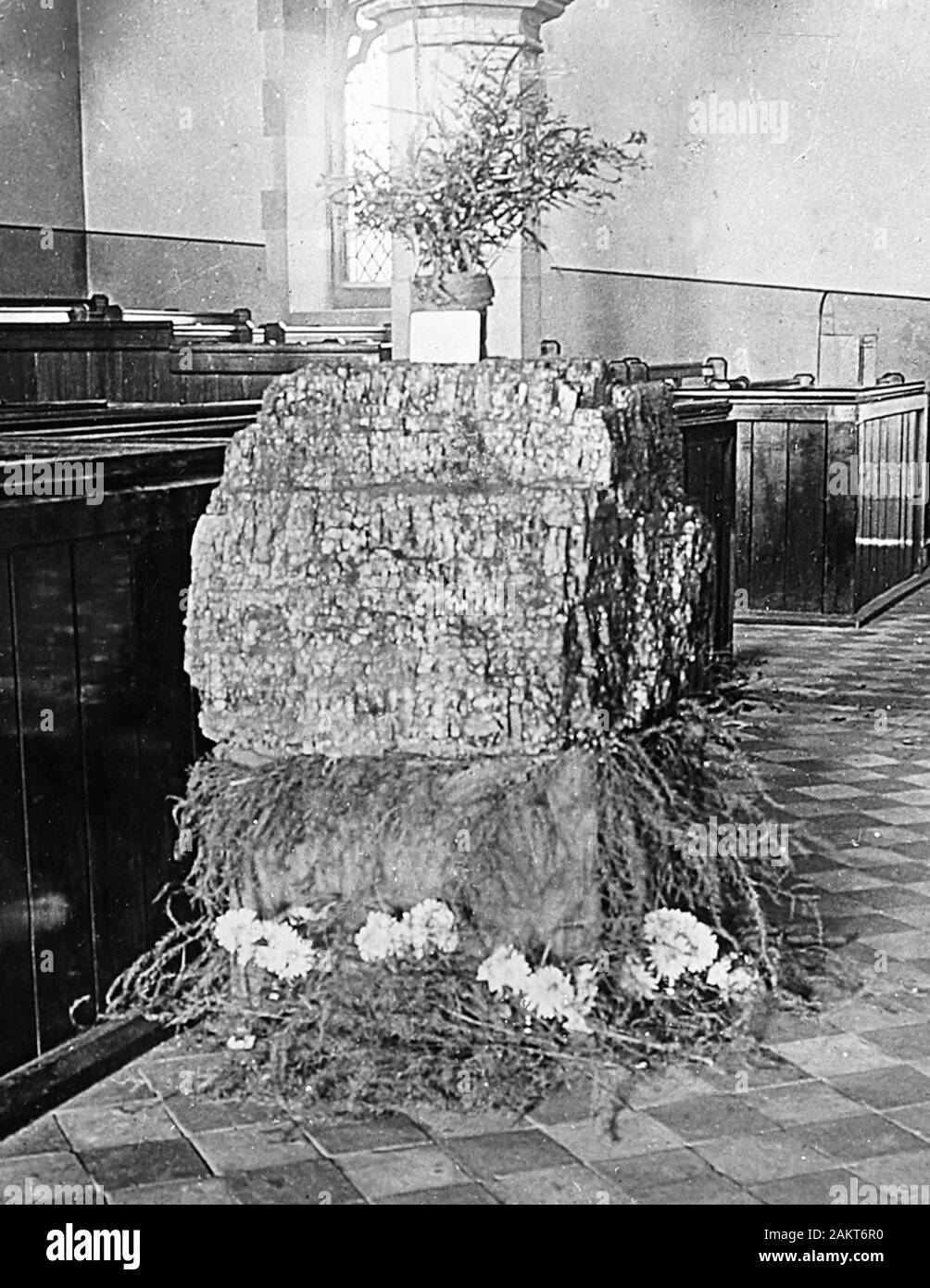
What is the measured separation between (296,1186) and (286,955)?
1.75 ft

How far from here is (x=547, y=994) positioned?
9.96ft

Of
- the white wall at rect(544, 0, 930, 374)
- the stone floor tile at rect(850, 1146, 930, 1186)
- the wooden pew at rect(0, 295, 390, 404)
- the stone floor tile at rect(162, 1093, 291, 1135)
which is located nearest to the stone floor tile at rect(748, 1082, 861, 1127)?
the stone floor tile at rect(850, 1146, 930, 1186)

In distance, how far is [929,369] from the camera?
11.8 meters

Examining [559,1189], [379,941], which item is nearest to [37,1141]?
[379,941]

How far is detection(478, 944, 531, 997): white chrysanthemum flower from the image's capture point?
10.1 feet

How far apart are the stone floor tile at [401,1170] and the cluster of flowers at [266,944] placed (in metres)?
0.44

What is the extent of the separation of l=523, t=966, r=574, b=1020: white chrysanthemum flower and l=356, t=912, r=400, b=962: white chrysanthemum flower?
9.8 inches

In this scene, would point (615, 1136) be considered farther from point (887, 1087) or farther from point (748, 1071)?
point (887, 1087)

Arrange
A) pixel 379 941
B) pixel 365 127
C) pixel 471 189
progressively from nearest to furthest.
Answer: pixel 379 941, pixel 471 189, pixel 365 127

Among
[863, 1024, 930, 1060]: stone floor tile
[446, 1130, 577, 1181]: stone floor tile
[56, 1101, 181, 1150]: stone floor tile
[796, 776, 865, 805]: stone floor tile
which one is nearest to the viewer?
[446, 1130, 577, 1181]: stone floor tile

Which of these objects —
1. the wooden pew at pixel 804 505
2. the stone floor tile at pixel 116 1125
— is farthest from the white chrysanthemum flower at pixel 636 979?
the wooden pew at pixel 804 505

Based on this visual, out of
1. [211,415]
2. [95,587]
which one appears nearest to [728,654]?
[211,415]

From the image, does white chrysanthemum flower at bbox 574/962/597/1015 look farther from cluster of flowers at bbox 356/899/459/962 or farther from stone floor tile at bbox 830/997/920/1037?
stone floor tile at bbox 830/997/920/1037

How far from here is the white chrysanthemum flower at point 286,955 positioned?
3.14m
